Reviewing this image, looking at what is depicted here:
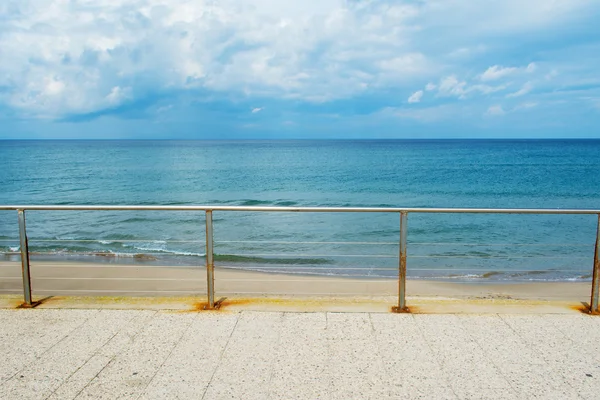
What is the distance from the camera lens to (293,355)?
3758mm

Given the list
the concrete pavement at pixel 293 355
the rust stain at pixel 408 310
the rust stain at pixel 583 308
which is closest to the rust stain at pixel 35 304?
the concrete pavement at pixel 293 355

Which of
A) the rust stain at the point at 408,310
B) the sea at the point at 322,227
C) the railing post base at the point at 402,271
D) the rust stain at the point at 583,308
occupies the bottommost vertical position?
the sea at the point at 322,227

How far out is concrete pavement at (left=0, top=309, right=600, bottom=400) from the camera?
3.27 m

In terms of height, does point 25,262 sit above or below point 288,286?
above

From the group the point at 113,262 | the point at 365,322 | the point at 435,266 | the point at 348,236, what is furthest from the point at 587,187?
the point at 365,322

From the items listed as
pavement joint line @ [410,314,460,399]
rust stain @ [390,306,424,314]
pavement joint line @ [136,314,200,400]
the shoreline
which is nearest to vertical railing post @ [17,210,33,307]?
pavement joint line @ [136,314,200,400]

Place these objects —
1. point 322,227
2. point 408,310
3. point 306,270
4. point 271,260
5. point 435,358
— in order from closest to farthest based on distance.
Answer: point 435,358 < point 408,310 < point 306,270 < point 271,260 < point 322,227

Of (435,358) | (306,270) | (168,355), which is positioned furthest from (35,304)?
(306,270)

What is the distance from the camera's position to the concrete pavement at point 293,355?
129 inches

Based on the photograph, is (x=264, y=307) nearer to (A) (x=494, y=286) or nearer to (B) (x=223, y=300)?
(B) (x=223, y=300)

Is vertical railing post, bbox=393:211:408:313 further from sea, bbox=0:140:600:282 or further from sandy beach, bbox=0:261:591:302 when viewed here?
sandy beach, bbox=0:261:591:302

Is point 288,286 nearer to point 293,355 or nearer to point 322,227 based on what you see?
point 293,355

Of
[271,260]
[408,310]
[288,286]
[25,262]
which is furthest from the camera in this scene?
[271,260]

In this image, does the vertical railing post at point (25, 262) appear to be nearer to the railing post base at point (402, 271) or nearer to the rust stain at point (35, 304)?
the rust stain at point (35, 304)
